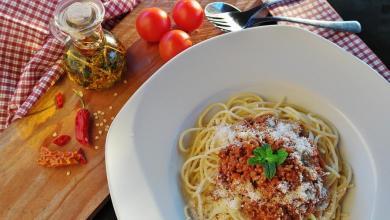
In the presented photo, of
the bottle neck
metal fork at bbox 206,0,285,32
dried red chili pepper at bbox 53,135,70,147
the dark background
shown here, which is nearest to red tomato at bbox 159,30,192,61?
metal fork at bbox 206,0,285,32

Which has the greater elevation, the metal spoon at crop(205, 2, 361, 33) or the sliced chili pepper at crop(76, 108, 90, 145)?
the metal spoon at crop(205, 2, 361, 33)

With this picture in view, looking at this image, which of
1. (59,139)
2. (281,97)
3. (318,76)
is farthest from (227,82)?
(59,139)

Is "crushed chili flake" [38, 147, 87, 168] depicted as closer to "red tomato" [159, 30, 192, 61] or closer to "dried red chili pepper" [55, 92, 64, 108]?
"dried red chili pepper" [55, 92, 64, 108]

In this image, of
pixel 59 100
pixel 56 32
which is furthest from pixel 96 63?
pixel 59 100

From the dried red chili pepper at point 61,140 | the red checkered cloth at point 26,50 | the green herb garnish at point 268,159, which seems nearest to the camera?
the green herb garnish at point 268,159

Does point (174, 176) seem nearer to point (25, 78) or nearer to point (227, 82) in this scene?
point (227, 82)

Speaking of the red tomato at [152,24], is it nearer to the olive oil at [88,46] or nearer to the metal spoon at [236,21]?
the olive oil at [88,46]

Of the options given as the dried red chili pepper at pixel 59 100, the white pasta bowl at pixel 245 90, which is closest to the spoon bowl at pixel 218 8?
the white pasta bowl at pixel 245 90
